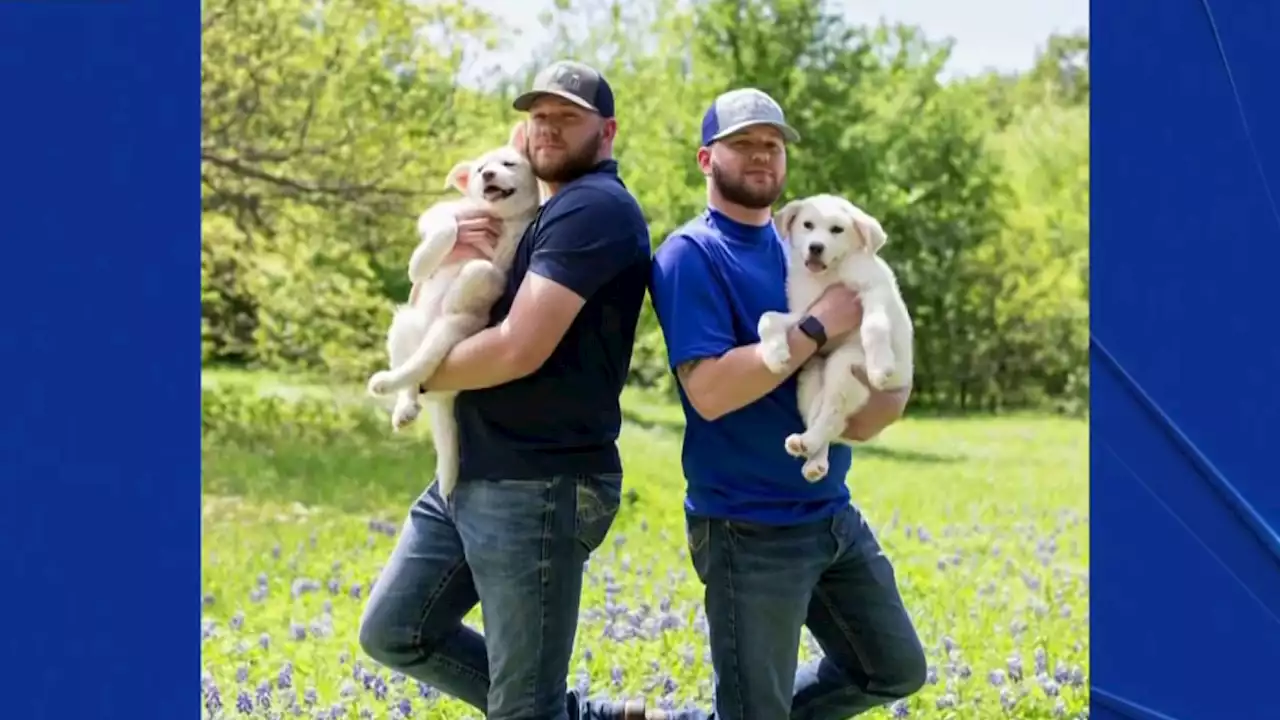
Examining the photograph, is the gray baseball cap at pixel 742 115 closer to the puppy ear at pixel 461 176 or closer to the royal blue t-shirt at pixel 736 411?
the royal blue t-shirt at pixel 736 411

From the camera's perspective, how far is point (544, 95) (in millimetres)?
2895

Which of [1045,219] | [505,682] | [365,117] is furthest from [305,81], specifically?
[505,682]

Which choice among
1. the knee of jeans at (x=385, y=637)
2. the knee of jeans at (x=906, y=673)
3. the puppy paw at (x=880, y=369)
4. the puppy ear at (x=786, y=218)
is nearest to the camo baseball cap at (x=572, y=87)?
the puppy ear at (x=786, y=218)

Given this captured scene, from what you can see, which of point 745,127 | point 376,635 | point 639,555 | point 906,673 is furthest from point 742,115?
point 639,555

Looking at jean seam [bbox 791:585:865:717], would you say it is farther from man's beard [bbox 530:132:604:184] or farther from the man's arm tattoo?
man's beard [bbox 530:132:604:184]

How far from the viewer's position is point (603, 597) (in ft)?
16.7

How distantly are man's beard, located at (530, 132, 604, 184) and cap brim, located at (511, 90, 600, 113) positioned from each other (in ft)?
0.25

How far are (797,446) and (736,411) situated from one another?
0.53 ft

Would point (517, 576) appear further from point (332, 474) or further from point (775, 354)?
point (332, 474)

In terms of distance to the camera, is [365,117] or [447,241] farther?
[365,117]

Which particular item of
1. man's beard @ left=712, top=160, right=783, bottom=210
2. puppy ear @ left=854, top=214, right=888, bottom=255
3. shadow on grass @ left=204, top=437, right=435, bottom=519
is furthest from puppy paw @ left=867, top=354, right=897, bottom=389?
shadow on grass @ left=204, top=437, right=435, bottom=519

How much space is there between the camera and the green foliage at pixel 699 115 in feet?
23.2

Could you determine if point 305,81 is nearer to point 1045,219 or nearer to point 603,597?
point 603,597

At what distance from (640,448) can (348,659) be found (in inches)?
73.2
